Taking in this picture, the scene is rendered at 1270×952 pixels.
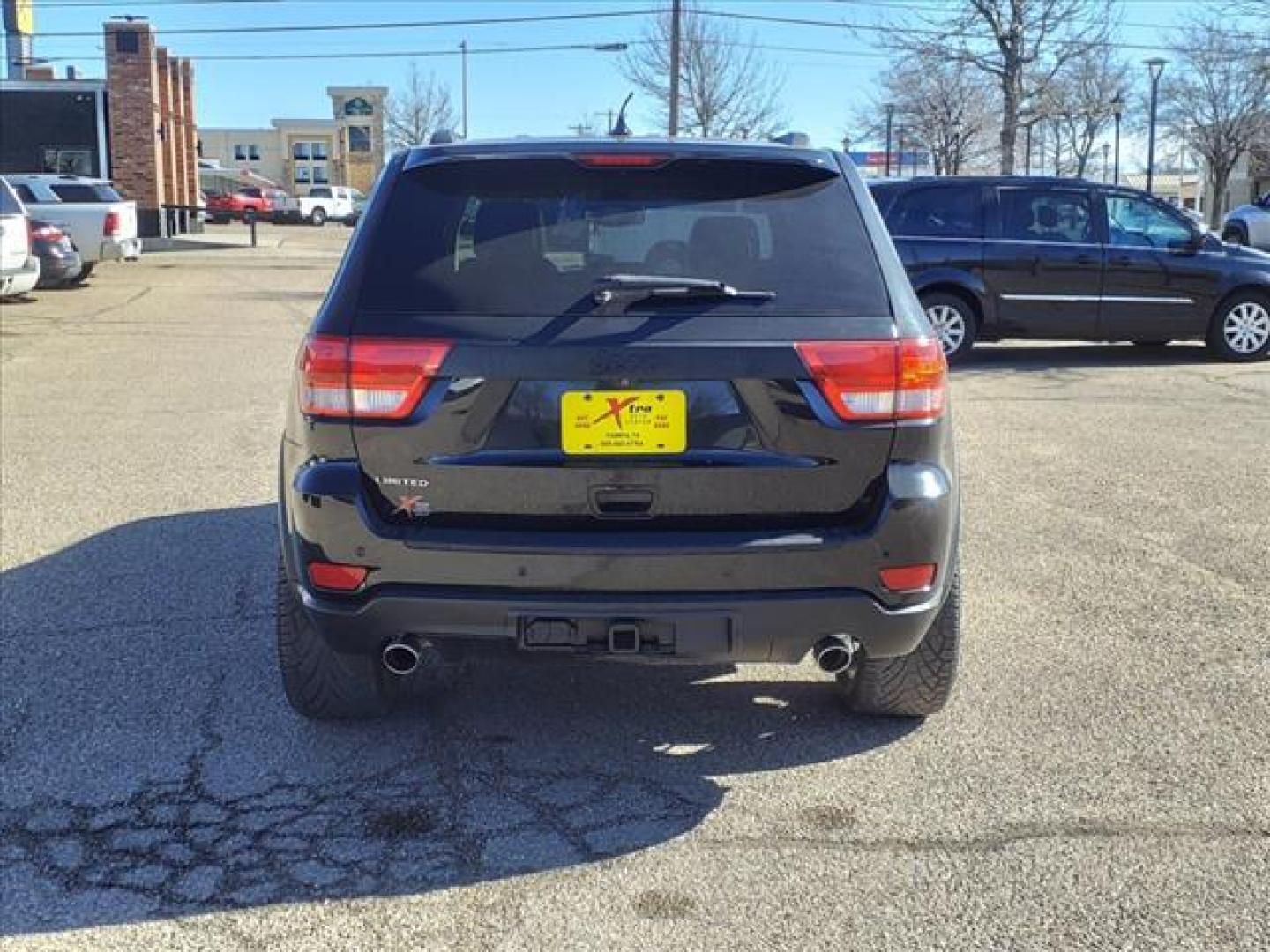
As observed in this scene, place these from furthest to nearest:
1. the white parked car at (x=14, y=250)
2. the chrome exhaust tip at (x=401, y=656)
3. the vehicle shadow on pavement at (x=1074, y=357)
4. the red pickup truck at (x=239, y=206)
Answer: the red pickup truck at (x=239, y=206) < the white parked car at (x=14, y=250) < the vehicle shadow on pavement at (x=1074, y=357) < the chrome exhaust tip at (x=401, y=656)

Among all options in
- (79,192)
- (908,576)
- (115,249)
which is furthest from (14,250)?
(908,576)

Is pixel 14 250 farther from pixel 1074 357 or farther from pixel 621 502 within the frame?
pixel 621 502

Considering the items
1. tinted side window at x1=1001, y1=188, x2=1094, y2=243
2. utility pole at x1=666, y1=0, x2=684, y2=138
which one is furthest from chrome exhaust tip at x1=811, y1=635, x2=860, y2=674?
utility pole at x1=666, y1=0, x2=684, y2=138

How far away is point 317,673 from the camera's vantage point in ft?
12.7

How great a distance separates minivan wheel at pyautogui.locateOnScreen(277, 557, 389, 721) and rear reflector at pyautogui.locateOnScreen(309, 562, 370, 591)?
310mm

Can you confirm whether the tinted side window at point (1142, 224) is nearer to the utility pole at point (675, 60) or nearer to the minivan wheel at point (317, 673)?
the minivan wheel at point (317, 673)

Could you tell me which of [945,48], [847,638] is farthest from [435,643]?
[945,48]

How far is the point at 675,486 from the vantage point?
3.30 meters

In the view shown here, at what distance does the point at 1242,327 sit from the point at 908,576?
1112cm

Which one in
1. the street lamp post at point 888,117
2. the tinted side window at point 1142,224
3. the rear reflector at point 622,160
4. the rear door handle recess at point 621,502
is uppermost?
the street lamp post at point 888,117

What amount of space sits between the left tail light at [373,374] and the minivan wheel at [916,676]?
59.6 inches

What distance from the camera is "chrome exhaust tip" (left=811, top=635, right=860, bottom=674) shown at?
3453 millimetres

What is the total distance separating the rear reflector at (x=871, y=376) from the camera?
3.30 m

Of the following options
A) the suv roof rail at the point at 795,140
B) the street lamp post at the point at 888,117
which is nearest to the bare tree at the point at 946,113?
the street lamp post at the point at 888,117
